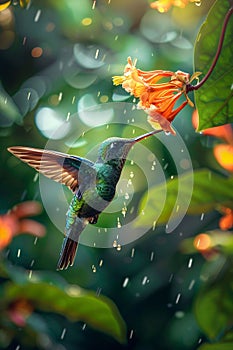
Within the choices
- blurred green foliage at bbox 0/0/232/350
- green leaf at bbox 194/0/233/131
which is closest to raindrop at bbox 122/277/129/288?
blurred green foliage at bbox 0/0/232/350

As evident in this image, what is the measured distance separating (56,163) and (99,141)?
1.19 m

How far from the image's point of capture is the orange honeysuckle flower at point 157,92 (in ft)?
2.32

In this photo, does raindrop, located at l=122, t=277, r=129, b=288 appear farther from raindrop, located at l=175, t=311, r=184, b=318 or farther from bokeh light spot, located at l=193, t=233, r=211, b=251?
bokeh light spot, located at l=193, t=233, r=211, b=251

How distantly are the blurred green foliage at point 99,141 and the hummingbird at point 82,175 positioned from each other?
105 centimetres

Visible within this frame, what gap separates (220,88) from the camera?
0.76m

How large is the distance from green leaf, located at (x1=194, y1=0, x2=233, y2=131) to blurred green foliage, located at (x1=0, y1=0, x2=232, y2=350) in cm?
112

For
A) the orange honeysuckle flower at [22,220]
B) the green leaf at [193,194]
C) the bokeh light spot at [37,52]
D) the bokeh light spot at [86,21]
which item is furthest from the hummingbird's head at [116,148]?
the bokeh light spot at [37,52]

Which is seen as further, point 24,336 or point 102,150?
point 24,336

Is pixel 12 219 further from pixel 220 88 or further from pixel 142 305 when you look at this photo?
pixel 220 88

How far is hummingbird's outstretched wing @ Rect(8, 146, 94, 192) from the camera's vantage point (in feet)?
2.43

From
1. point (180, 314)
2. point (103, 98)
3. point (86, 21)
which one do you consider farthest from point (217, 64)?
point (180, 314)

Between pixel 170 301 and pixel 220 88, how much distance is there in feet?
5.69

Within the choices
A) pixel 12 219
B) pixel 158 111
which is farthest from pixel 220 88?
pixel 12 219

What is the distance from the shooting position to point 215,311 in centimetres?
147
